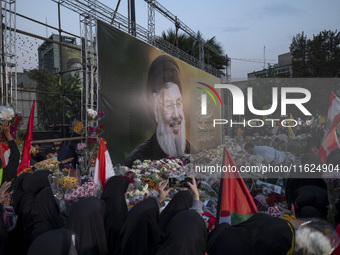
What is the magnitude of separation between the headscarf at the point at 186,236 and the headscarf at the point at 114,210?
978 millimetres

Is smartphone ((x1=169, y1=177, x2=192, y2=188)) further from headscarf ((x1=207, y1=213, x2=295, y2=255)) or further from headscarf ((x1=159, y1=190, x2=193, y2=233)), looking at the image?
headscarf ((x1=207, y1=213, x2=295, y2=255))

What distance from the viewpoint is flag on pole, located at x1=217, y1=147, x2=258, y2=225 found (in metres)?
2.60

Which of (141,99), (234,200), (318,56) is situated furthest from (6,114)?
(318,56)

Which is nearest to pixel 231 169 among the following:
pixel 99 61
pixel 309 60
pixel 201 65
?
pixel 99 61

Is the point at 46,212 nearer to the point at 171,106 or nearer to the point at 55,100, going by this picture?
the point at 171,106

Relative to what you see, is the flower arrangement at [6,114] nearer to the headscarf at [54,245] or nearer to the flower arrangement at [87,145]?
the flower arrangement at [87,145]

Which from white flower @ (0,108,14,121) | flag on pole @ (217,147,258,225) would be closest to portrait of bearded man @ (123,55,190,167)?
white flower @ (0,108,14,121)

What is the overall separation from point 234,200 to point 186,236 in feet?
3.50

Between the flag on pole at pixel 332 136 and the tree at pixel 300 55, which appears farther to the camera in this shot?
the tree at pixel 300 55

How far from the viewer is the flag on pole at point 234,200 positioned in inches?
102

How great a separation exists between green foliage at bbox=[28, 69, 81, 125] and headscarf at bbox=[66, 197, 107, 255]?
8.85 m

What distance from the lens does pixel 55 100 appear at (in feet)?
54.0

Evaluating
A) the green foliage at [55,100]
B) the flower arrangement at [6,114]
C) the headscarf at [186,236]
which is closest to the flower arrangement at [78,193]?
the headscarf at [186,236]

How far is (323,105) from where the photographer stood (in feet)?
60.9
